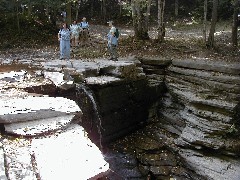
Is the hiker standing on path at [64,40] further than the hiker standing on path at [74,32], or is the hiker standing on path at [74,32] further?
the hiker standing on path at [74,32]

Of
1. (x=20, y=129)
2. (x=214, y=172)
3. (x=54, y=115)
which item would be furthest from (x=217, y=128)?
(x=20, y=129)

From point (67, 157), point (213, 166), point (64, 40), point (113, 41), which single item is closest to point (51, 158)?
point (67, 157)

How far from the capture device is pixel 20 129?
16.5 ft

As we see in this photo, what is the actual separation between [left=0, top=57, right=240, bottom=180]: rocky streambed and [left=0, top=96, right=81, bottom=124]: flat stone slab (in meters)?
0.43

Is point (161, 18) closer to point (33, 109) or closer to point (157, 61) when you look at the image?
point (157, 61)

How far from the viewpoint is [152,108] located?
14.1 m

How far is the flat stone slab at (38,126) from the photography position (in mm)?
4957

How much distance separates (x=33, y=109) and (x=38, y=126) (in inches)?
21.5

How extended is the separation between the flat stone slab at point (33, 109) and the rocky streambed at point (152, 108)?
17.0 inches

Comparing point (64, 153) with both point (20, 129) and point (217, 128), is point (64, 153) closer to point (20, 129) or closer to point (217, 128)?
point (20, 129)

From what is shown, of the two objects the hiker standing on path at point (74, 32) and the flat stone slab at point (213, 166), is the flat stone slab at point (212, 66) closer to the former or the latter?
the flat stone slab at point (213, 166)

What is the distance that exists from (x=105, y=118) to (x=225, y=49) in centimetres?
926

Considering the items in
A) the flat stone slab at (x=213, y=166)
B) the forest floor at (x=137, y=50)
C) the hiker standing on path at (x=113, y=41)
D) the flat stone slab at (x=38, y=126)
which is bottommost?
the flat stone slab at (x=213, y=166)

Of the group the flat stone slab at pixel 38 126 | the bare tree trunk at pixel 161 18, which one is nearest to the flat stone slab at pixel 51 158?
the flat stone slab at pixel 38 126
